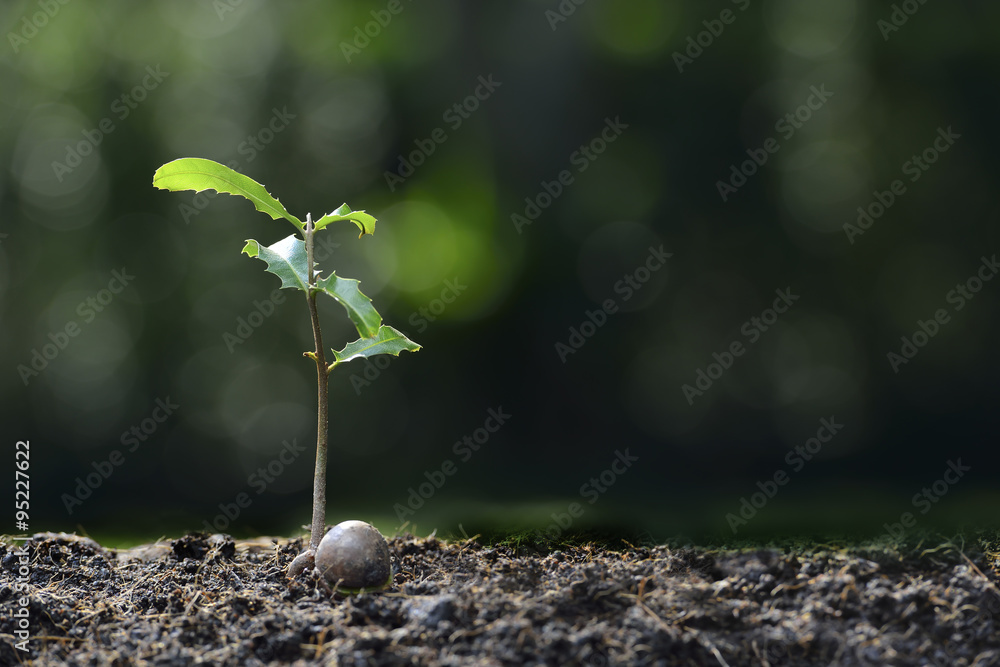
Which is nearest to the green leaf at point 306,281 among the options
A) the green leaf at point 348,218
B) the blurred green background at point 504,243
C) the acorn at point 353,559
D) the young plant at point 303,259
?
the young plant at point 303,259

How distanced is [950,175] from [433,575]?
3.98m

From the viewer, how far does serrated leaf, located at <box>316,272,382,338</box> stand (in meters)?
1.92

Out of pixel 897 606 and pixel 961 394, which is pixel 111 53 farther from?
pixel 961 394

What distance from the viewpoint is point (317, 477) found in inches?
88.1

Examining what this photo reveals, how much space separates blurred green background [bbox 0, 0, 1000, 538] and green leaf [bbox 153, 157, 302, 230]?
2333mm

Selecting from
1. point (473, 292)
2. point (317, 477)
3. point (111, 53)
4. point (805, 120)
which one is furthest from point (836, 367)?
point (111, 53)

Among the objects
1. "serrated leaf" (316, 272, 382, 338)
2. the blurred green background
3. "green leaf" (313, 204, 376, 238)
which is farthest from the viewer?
the blurred green background

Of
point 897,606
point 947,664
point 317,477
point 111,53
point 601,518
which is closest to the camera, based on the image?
point 947,664

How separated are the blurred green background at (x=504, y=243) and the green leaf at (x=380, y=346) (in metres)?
2.02

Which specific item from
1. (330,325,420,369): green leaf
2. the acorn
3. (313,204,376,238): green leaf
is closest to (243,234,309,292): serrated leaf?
(313,204,376,238): green leaf

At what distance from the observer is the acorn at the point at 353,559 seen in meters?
2.04

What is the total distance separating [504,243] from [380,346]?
2.41 meters

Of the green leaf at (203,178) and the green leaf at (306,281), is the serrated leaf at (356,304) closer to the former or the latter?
the green leaf at (306,281)

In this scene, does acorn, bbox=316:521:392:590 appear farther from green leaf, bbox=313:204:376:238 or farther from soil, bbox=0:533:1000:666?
green leaf, bbox=313:204:376:238
